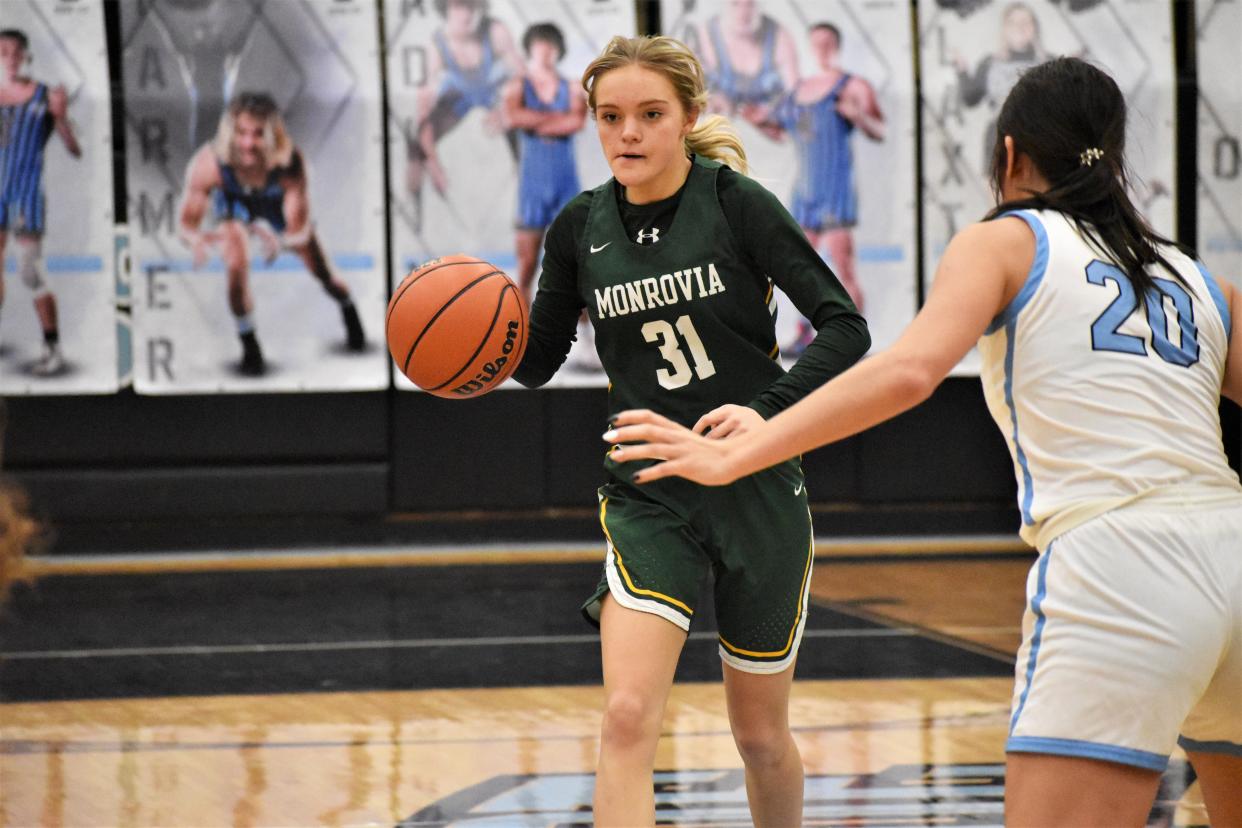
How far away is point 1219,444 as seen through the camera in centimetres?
213

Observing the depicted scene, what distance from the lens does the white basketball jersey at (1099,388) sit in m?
2.06

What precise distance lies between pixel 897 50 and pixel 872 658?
13.3 feet

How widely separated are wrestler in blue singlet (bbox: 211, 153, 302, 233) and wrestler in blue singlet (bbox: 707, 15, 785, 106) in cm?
234

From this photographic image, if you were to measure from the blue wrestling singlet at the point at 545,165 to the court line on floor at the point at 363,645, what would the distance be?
3.02m

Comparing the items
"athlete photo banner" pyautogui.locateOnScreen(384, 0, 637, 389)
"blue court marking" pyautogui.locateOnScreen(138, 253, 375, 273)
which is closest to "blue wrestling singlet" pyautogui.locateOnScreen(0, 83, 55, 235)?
"blue court marking" pyautogui.locateOnScreen(138, 253, 375, 273)

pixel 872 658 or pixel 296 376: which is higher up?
pixel 296 376

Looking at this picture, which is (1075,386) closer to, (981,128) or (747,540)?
(747,540)

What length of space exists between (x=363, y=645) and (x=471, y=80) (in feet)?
11.8

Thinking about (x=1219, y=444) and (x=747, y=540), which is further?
(x=747, y=540)

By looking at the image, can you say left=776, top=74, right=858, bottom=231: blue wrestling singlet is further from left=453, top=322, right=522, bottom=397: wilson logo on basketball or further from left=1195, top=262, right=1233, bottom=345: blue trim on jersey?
left=1195, top=262, right=1233, bottom=345: blue trim on jersey

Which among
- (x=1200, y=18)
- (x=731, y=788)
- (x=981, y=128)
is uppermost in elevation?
(x=1200, y=18)

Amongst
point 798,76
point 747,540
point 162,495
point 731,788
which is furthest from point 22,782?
point 798,76

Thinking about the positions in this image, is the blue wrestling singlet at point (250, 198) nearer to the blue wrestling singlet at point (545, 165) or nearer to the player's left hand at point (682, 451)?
the blue wrestling singlet at point (545, 165)

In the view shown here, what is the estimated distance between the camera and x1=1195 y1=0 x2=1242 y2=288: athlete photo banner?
8586 mm
